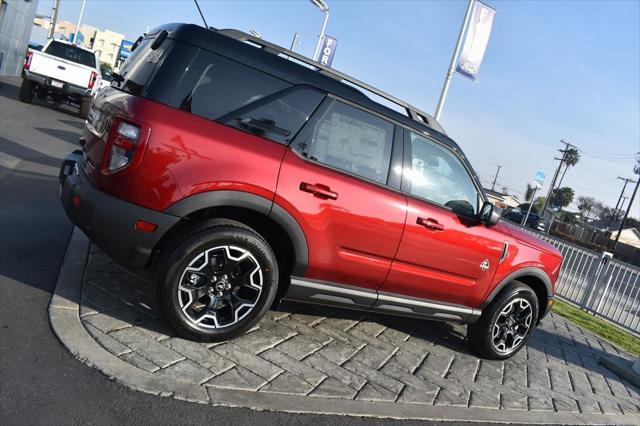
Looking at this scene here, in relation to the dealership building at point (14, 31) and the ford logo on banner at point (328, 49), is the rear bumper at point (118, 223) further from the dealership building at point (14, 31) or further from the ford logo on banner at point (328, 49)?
the dealership building at point (14, 31)

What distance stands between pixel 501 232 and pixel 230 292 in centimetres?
257

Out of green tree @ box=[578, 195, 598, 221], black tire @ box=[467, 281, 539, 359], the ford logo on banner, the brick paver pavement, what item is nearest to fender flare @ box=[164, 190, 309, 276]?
the brick paver pavement

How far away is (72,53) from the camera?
15.6 m

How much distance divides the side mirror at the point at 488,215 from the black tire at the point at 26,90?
47.1ft

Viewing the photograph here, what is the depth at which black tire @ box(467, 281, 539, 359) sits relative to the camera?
4.95 metres

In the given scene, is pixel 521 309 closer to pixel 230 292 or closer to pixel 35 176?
pixel 230 292

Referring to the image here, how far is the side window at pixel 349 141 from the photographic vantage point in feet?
12.5

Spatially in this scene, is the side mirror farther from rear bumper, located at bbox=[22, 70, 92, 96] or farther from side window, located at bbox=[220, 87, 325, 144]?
rear bumper, located at bbox=[22, 70, 92, 96]

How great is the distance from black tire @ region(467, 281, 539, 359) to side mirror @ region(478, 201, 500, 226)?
32.1 inches

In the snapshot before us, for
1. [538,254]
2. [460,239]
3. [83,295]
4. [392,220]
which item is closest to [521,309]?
[538,254]

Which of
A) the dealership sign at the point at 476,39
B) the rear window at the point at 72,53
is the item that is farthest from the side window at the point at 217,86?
the rear window at the point at 72,53

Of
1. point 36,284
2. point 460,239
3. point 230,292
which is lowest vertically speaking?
point 36,284

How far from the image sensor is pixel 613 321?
962 cm

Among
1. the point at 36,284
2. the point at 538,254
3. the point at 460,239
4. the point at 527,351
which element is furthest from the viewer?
the point at 527,351
